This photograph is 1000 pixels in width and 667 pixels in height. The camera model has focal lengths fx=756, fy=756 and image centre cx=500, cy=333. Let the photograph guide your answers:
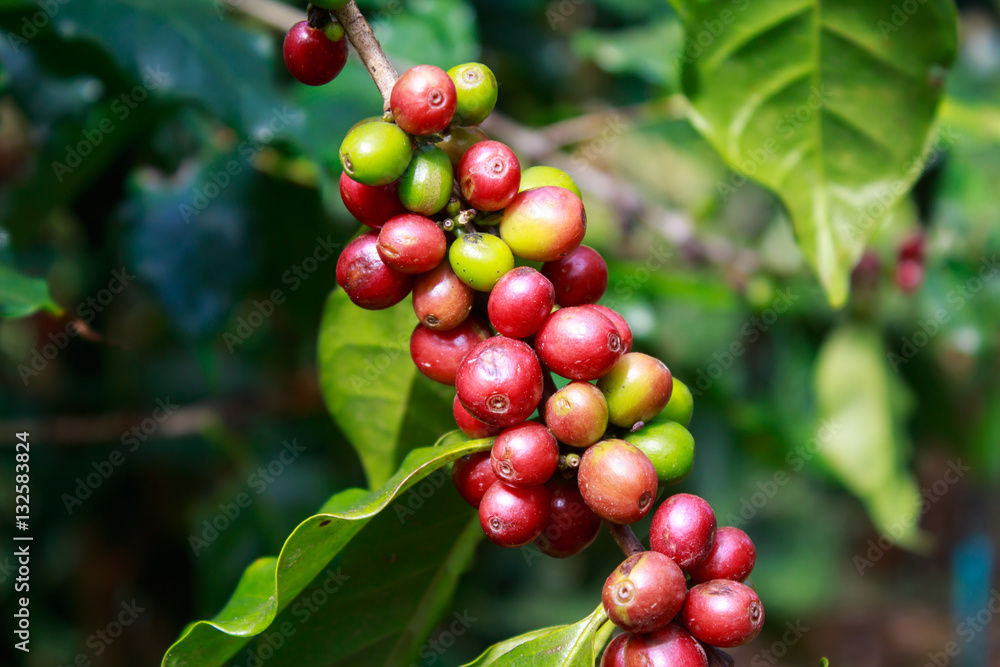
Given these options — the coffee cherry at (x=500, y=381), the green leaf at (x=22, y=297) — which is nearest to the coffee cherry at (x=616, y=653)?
the coffee cherry at (x=500, y=381)

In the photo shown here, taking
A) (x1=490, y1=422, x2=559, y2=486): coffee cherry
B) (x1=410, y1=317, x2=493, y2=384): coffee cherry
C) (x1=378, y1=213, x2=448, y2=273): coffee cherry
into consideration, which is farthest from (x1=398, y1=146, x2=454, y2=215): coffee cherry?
(x1=490, y1=422, x2=559, y2=486): coffee cherry

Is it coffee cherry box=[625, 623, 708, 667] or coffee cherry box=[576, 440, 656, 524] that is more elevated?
coffee cherry box=[576, 440, 656, 524]

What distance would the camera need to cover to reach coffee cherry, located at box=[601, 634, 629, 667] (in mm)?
728

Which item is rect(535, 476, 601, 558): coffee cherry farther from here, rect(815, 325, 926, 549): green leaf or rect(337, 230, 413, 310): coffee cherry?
rect(815, 325, 926, 549): green leaf

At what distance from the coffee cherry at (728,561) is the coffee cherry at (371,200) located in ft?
1.52

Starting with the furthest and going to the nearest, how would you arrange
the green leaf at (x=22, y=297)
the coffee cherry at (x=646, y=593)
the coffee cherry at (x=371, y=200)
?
the green leaf at (x=22, y=297)
the coffee cherry at (x=371, y=200)
the coffee cherry at (x=646, y=593)

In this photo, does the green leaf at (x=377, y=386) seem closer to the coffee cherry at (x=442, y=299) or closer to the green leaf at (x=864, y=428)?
the coffee cherry at (x=442, y=299)

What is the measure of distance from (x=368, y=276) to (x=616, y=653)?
0.45 meters

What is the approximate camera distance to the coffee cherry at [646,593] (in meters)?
0.66

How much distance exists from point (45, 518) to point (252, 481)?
2.13ft

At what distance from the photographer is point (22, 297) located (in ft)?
3.33

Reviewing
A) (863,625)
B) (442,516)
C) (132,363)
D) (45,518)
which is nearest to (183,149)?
(132,363)

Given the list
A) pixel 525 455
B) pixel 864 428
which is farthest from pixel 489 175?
pixel 864 428

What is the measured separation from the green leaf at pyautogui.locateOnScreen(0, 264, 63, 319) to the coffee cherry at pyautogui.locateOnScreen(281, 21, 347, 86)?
50cm
